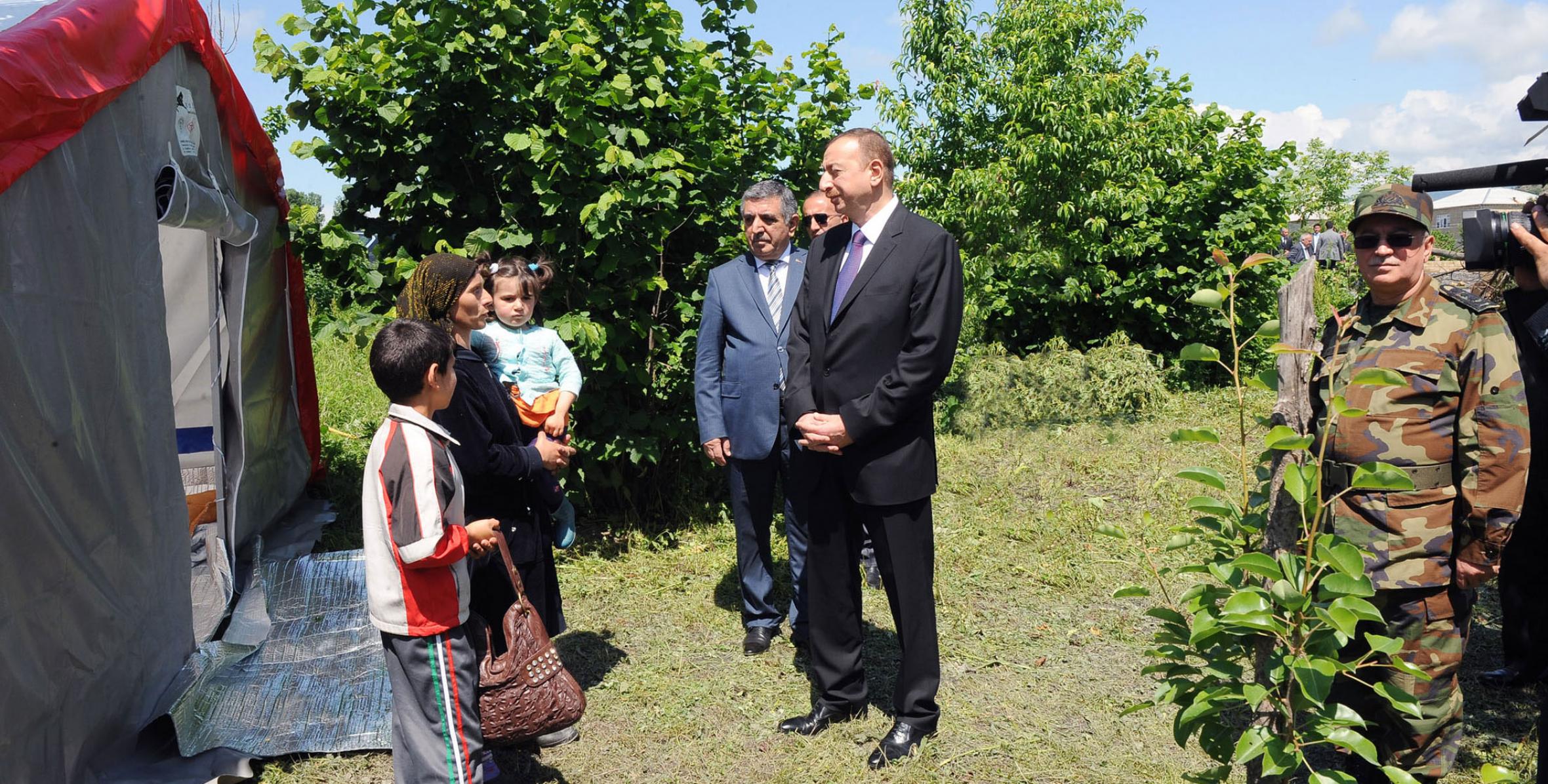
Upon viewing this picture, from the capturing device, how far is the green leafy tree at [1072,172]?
10500mm

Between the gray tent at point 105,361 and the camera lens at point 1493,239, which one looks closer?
the gray tent at point 105,361

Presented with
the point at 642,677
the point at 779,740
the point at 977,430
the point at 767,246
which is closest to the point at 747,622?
the point at 642,677

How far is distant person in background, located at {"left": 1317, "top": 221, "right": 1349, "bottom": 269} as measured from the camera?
15970 mm

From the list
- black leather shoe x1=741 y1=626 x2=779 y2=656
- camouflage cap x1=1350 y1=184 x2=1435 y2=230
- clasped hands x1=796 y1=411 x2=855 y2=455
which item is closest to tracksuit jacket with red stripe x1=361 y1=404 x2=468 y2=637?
clasped hands x1=796 y1=411 x2=855 y2=455

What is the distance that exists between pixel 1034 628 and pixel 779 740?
166cm

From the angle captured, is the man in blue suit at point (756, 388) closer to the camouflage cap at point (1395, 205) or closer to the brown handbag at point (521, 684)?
the brown handbag at point (521, 684)

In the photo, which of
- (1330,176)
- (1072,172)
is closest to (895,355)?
(1072,172)

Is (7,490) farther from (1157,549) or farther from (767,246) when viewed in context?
(1157,549)

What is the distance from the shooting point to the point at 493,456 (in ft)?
10.5

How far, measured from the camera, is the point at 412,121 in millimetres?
5578

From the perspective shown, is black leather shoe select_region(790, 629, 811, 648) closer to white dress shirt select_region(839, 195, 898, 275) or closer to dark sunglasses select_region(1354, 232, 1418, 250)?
white dress shirt select_region(839, 195, 898, 275)

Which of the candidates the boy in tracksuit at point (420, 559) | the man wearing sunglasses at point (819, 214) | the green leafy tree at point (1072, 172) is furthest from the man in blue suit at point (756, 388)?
the green leafy tree at point (1072, 172)

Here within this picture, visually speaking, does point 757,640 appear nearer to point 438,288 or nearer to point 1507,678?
point 438,288

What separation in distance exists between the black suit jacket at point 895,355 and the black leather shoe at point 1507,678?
102 inches
